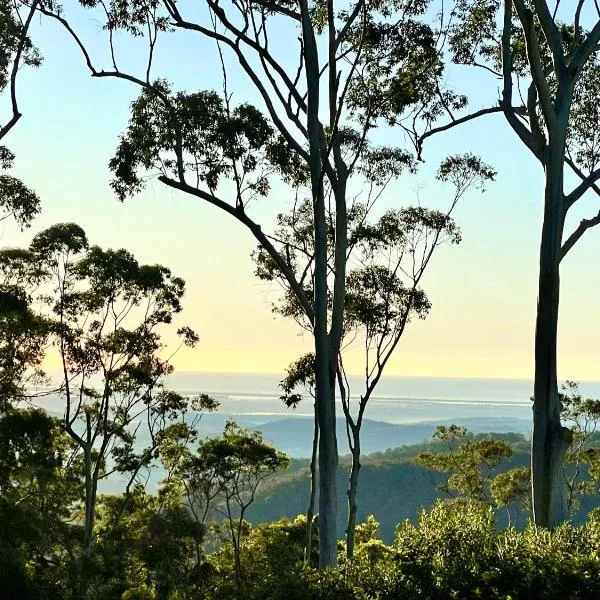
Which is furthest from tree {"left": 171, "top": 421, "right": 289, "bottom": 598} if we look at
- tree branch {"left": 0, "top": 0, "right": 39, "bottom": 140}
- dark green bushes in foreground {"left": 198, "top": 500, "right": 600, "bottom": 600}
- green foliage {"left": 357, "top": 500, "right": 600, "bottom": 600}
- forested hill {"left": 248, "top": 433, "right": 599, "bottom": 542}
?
forested hill {"left": 248, "top": 433, "right": 599, "bottom": 542}

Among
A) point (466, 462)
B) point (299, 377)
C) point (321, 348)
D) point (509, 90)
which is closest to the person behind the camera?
point (321, 348)

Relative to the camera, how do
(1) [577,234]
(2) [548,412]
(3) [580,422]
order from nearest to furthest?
(2) [548,412], (1) [577,234], (3) [580,422]

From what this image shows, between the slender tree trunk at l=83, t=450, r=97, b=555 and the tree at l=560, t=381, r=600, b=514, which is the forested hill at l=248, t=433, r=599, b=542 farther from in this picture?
the slender tree trunk at l=83, t=450, r=97, b=555

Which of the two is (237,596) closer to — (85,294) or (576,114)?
(576,114)

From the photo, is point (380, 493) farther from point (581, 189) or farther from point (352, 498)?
point (581, 189)

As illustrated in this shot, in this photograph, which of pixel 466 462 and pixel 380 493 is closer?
pixel 466 462

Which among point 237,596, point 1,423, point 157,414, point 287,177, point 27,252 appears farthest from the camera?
point 157,414

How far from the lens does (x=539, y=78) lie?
10.7 metres

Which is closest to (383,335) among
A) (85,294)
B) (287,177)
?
(287,177)

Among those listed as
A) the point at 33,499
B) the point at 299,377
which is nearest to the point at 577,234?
the point at 299,377

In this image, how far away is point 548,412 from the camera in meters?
10.1

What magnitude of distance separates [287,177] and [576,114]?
5300 millimetres

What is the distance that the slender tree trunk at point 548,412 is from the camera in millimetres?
9992

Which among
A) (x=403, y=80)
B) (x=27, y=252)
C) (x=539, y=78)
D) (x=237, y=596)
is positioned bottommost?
(x=237, y=596)
